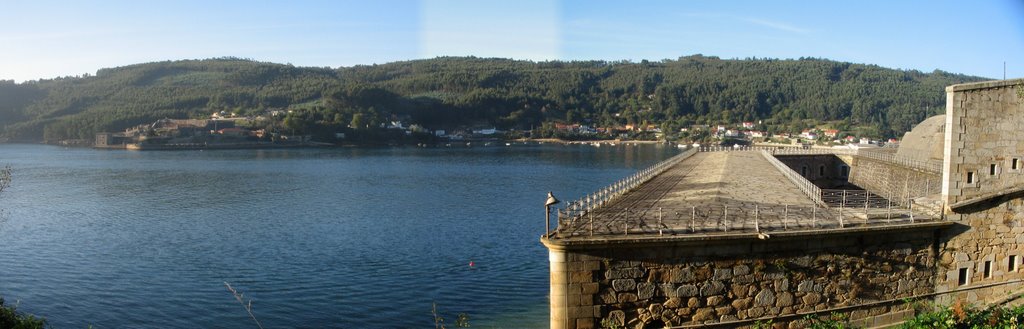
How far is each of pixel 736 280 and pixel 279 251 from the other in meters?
19.6

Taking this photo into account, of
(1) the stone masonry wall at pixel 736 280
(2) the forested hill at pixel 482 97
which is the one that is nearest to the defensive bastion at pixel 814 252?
(1) the stone masonry wall at pixel 736 280

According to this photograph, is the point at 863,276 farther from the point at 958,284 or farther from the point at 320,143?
the point at 320,143

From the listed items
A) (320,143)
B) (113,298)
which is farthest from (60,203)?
(320,143)

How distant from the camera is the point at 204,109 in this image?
148875 mm

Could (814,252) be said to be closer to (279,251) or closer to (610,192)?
(610,192)

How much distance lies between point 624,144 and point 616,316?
129 metres

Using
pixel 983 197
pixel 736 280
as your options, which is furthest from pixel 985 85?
pixel 736 280

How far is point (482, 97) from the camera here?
162625 millimetres

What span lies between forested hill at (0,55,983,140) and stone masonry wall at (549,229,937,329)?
380ft

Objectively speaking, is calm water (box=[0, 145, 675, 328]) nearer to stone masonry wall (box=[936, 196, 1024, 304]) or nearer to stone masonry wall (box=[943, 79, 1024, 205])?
stone masonry wall (box=[936, 196, 1024, 304])

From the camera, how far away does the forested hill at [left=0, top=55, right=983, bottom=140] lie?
137m

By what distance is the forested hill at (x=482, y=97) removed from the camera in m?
137

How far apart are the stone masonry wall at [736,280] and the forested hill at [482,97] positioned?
380 feet

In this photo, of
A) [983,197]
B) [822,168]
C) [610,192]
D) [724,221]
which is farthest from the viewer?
[822,168]
